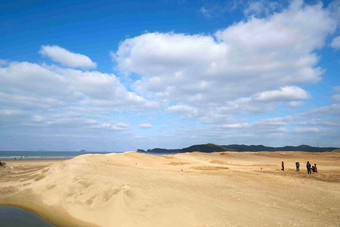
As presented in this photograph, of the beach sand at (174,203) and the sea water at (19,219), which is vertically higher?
the beach sand at (174,203)

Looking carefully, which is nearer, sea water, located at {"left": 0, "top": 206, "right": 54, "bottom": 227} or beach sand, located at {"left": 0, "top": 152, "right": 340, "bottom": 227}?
beach sand, located at {"left": 0, "top": 152, "right": 340, "bottom": 227}

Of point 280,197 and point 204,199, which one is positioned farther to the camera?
point 280,197

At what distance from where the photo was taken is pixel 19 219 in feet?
30.2

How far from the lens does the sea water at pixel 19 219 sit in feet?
28.3

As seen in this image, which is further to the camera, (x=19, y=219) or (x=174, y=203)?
(x=174, y=203)

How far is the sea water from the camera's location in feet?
28.3

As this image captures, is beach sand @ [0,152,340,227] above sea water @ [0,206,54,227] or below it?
above

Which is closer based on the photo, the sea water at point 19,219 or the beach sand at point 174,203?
the beach sand at point 174,203

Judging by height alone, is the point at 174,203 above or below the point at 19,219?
above

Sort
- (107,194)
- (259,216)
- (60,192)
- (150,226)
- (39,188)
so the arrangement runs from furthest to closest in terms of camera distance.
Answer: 1. (39,188)
2. (60,192)
3. (107,194)
4. (259,216)
5. (150,226)

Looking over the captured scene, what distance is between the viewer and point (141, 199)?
9.78 metres

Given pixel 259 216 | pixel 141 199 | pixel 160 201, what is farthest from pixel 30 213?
pixel 259 216

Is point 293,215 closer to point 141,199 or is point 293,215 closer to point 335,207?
point 335,207

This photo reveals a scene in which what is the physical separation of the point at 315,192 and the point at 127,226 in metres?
12.0
